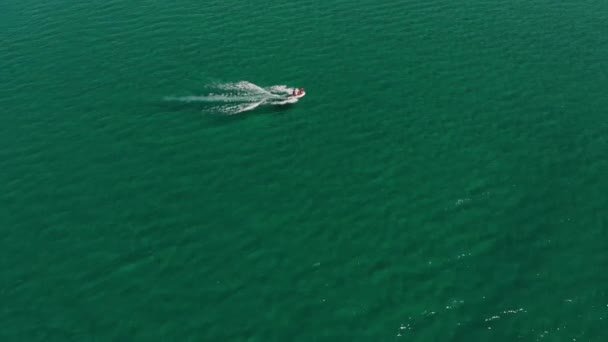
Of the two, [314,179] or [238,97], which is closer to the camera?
[314,179]

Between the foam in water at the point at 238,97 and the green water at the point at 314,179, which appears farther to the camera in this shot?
the foam in water at the point at 238,97

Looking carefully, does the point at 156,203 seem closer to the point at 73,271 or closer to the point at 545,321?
the point at 73,271

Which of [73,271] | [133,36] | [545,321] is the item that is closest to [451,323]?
[545,321]

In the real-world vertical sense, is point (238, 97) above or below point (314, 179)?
above

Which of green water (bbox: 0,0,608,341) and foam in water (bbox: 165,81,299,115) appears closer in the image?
green water (bbox: 0,0,608,341)
